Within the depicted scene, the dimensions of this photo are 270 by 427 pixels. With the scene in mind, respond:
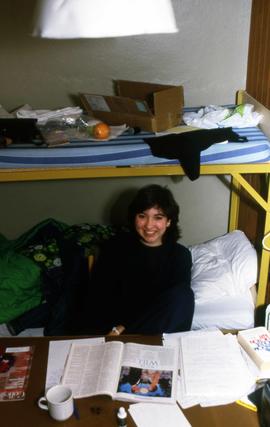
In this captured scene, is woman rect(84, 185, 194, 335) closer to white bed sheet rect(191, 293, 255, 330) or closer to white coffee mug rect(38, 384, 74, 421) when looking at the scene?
white bed sheet rect(191, 293, 255, 330)

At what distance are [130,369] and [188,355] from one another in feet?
0.64

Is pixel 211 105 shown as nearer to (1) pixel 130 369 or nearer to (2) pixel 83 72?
(2) pixel 83 72

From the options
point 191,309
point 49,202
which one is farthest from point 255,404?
point 49,202

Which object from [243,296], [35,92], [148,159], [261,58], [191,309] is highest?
[261,58]

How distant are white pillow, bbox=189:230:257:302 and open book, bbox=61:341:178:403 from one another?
84 centimetres

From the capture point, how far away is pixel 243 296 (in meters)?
2.29

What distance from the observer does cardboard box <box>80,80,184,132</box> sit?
7.18 feet

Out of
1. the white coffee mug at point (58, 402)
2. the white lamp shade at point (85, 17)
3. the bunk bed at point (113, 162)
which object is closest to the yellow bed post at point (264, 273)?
the bunk bed at point (113, 162)

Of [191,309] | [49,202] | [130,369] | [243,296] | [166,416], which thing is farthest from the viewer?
[49,202]

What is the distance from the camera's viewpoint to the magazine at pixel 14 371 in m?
1.33

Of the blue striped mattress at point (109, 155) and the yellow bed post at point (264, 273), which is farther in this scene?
the yellow bed post at point (264, 273)

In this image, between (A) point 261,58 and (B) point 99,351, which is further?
(A) point 261,58

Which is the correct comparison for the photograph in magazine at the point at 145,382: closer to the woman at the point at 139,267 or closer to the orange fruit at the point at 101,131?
the woman at the point at 139,267

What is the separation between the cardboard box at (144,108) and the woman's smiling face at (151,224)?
1.41ft
